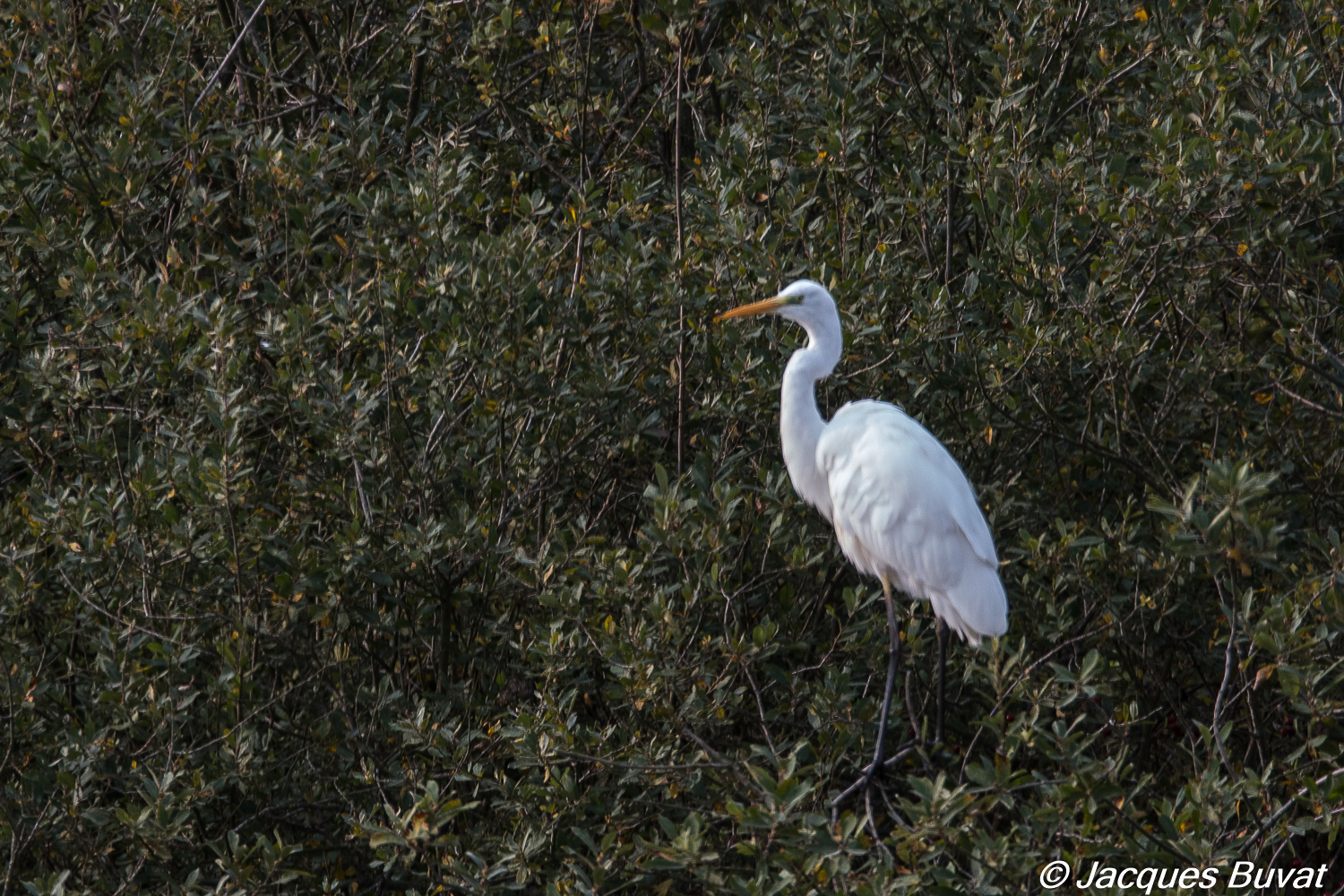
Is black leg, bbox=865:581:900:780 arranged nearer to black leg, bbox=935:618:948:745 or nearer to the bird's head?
black leg, bbox=935:618:948:745

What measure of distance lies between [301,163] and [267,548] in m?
1.12

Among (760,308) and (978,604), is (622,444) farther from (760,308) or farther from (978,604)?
(978,604)

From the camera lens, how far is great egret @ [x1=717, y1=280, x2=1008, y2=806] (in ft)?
11.1

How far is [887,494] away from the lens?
3.62 metres

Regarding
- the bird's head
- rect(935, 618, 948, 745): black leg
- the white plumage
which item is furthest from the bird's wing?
the bird's head

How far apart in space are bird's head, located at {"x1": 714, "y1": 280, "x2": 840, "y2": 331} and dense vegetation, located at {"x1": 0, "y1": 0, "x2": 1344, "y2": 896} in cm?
25

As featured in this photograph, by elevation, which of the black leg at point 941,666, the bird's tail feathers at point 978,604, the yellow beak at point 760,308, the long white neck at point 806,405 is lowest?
the black leg at point 941,666

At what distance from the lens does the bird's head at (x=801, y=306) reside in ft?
11.0

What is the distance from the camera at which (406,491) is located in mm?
3725

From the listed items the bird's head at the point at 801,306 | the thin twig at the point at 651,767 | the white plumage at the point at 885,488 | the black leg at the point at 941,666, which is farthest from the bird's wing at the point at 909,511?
the thin twig at the point at 651,767

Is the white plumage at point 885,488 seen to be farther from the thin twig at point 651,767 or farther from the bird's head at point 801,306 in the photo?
the thin twig at point 651,767

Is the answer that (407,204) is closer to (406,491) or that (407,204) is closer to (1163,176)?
(406,491)

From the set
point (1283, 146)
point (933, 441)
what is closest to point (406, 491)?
point (933, 441)

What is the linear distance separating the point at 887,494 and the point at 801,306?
0.60m
